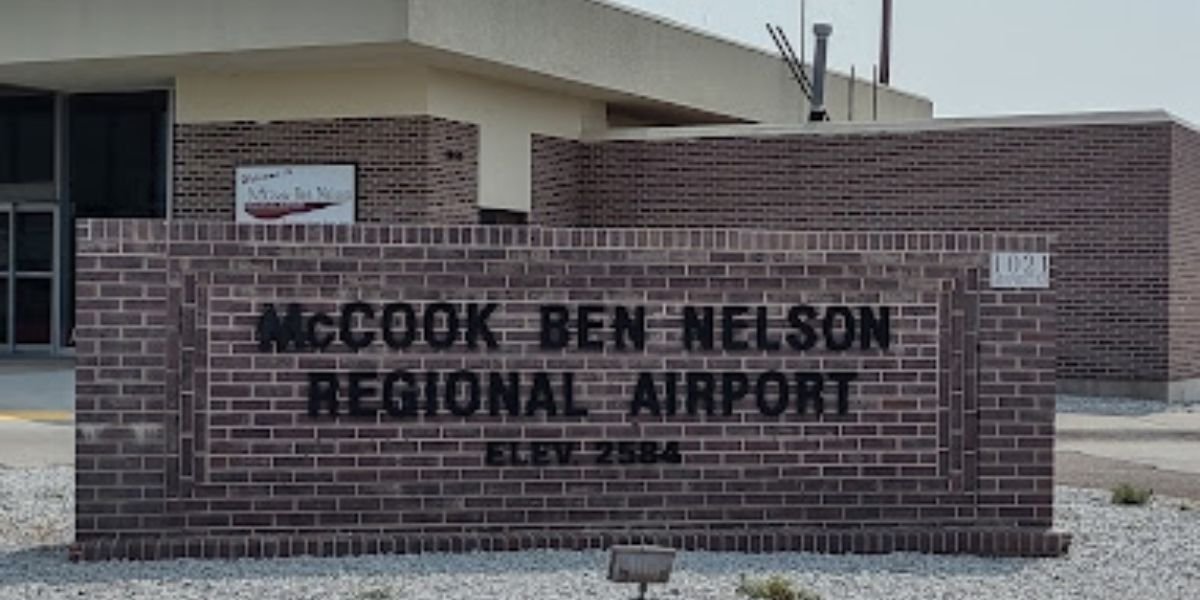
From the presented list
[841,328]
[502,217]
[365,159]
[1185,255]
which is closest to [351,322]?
[841,328]

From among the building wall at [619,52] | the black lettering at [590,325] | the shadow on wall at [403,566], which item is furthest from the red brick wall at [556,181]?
the shadow on wall at [403,566]

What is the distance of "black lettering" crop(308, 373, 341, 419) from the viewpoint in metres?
10.4

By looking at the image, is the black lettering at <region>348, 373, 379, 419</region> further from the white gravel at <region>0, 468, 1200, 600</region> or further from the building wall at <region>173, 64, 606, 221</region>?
the building wall at <region>173, 64, 606, 221</region>

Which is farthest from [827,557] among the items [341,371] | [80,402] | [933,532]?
[80,402]

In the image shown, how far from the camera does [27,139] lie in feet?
99.6

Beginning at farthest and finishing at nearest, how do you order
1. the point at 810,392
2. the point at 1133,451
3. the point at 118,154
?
the point at 118,154, the point at 1133,451, the point at 810,392

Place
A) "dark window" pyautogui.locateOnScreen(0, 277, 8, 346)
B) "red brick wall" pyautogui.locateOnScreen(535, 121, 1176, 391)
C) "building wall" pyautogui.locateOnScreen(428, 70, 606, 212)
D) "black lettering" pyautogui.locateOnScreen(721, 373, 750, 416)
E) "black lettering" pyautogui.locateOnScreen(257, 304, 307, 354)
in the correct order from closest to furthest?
"black lettering" pyautogui.locateOnScreen(257, 304, 307, 354) → "black lettering" pyautogui.locateOnScreen(721, 373, 750, 416) → "red brick wall" pyautogui.locateOnScreen(535, 121, 1176, 391) → "building wall" pyautogui.locateOnScreen(428, 70, 606, 212) → "dark window" pyautogui.locateOnScreen(0, 277, 8, 346)

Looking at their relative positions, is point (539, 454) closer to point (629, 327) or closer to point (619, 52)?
point (629, 327)

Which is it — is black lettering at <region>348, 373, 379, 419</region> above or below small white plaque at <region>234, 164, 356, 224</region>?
below

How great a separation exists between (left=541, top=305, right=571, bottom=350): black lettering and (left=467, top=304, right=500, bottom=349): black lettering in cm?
29

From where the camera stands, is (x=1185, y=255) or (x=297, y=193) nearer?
(x=1185, y=255)

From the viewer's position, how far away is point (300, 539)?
10328 mm

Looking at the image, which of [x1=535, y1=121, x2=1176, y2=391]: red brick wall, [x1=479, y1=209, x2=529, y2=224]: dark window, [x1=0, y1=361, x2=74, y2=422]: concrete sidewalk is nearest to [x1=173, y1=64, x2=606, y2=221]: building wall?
[x1=479, y1=209, x2=529, y2=224]: dark window

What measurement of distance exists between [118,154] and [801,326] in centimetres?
2048
